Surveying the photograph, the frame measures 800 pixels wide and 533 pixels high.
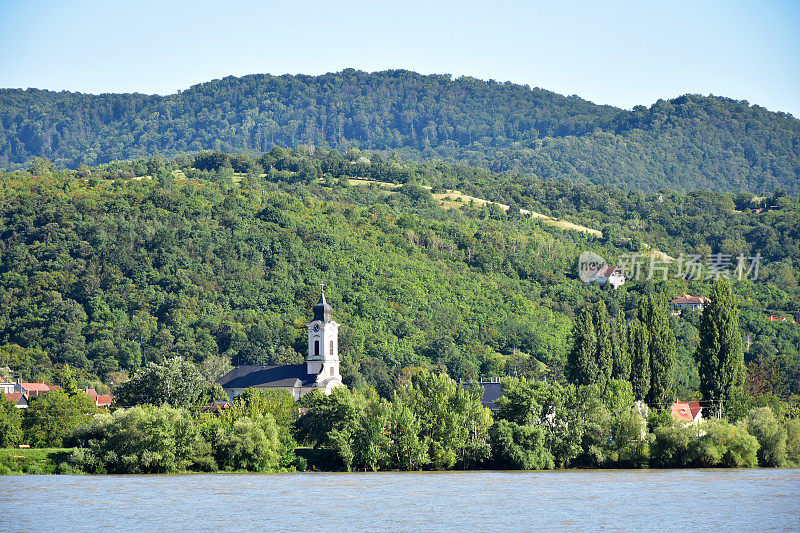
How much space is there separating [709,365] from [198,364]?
192ft

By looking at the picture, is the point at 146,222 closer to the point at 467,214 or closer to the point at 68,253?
the point at 68,253

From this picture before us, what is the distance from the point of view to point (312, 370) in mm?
110062

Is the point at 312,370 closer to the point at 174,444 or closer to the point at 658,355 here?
the point at 658,355

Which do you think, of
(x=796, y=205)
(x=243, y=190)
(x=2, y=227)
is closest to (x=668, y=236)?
(x=796, y=205)

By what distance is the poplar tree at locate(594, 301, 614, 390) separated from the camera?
270 ft

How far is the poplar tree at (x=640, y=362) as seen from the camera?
273ft

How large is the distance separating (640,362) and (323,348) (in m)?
36.7

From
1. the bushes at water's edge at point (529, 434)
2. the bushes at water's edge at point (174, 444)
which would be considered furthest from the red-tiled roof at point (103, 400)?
the bushes at water's edge at point (529, 434)

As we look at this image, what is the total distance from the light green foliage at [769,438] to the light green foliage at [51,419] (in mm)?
45415

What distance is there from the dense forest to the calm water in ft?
148

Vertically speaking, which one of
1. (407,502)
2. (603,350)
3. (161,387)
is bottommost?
(407,502)

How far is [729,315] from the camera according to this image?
82625 mm

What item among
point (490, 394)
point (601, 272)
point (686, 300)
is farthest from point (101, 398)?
point (601, 272)

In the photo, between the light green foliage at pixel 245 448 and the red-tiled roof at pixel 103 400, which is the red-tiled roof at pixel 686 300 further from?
the light green foliage at pixel 245 448
